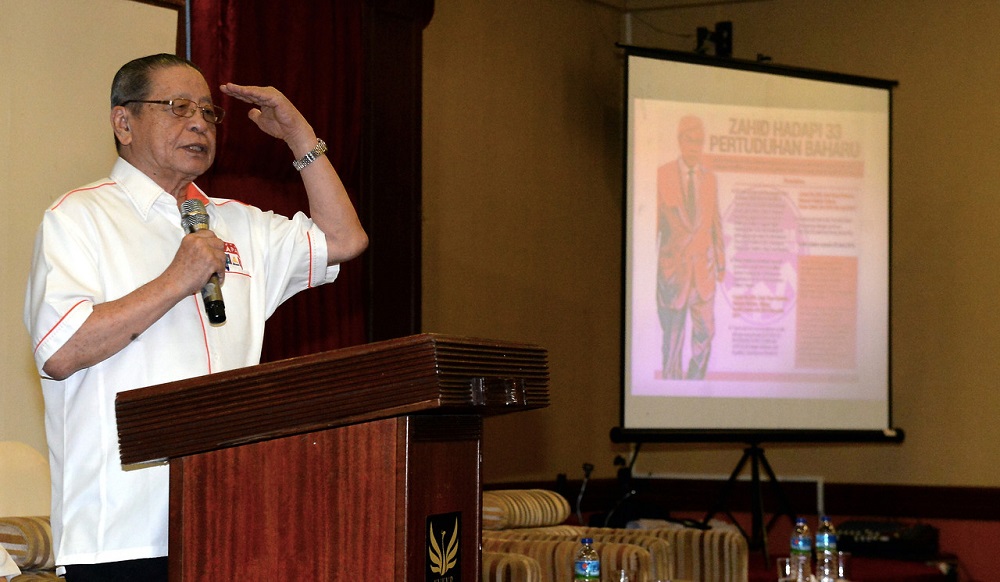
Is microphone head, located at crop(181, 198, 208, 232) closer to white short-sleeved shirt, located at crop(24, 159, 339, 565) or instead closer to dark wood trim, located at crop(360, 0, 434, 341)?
white short-sleeved shirt, located at crop(24, 159, 339, 565)

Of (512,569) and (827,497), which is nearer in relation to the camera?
(512,569)

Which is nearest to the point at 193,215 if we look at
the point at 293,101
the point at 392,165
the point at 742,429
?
the point at 293,101

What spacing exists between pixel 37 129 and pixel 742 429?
11.1 feet

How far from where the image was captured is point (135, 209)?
1.64m

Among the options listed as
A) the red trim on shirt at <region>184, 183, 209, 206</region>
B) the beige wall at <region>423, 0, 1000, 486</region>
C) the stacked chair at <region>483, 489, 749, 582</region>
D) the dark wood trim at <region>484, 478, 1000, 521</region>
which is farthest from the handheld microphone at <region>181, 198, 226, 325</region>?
the dark wood trim at <region>484, 478, 1000, 521</region>

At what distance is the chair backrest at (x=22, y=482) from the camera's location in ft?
9.69

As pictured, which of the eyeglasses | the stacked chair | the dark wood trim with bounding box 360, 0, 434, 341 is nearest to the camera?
the eyeglasses

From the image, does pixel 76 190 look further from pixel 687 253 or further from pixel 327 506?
pixel 687 253

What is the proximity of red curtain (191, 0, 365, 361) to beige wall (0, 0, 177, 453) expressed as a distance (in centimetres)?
46

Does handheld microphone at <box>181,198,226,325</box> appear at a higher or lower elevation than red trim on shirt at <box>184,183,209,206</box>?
lower

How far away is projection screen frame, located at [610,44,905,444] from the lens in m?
5.34

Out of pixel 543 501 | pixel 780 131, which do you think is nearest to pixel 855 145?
pixel 780 131

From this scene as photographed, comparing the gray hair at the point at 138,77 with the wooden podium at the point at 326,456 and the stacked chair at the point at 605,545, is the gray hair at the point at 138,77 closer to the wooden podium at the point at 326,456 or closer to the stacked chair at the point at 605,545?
the wooden podium at the point at 326,456

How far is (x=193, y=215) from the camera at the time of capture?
160 centimetres
